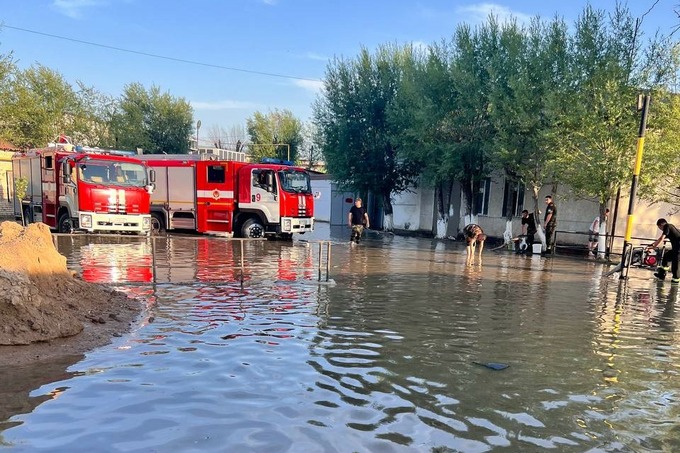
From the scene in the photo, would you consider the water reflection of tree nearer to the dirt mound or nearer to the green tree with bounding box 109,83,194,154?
the dirt mound

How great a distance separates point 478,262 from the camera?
14672 mm

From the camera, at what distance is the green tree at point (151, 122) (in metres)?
39.0

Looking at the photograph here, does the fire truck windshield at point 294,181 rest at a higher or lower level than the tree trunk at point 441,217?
higher

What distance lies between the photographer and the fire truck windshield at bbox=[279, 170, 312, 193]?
17.9 meters

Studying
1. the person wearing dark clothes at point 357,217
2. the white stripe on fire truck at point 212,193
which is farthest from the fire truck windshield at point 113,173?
the person wearing dark clothes at point 357,217

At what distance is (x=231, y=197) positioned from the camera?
59.8 ft

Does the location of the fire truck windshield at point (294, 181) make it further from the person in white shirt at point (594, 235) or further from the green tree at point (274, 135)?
the green tree at point (274, 135)

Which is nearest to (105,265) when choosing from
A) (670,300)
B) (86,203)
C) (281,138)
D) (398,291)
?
(86,203)

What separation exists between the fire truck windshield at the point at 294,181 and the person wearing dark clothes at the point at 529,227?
27.9 ft

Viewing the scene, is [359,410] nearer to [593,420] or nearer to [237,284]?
[593,420]

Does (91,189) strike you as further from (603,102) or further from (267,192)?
(603,102)

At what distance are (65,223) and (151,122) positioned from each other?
2615 cm

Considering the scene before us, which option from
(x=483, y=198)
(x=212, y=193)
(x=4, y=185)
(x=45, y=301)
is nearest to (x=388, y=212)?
(x=483, y=198)

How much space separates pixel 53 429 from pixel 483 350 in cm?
453
